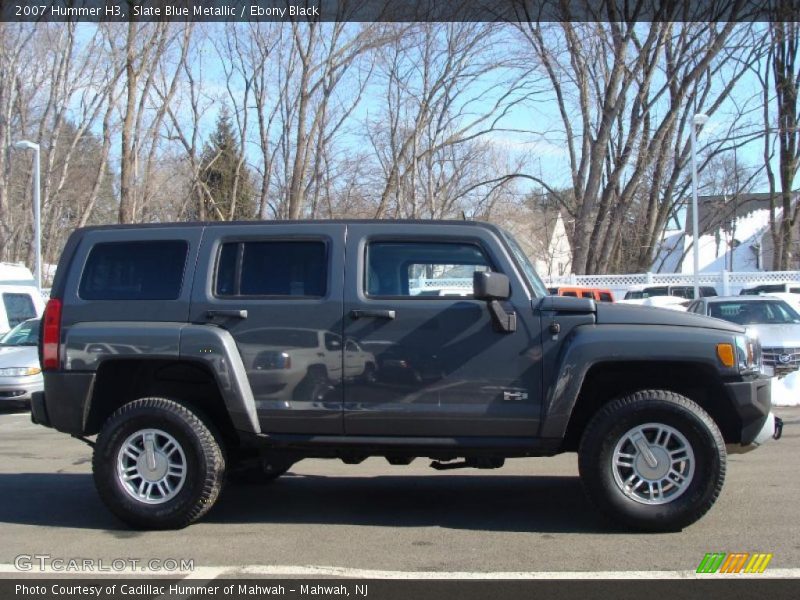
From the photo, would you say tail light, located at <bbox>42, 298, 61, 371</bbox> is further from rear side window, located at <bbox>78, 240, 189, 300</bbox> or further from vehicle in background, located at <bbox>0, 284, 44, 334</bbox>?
vehicle in background, located at <bbox>0, 284, 44, 334</bbox>

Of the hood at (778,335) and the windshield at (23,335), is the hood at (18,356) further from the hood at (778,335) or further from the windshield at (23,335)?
the hood at (778,335)

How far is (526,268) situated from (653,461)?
5.19 ft

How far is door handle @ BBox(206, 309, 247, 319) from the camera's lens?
5.75 meters

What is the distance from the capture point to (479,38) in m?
29.8

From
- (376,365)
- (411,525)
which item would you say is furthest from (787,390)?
(376,365)

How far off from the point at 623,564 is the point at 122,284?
389 centimetres

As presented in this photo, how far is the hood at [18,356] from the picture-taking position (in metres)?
12.6

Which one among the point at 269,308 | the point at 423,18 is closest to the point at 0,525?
the point at 269,308

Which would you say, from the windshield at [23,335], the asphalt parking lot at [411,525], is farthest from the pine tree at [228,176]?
the asphalt parking lot at [411,525]

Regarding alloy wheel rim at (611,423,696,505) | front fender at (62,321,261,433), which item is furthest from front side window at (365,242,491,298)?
alloy wheel rim at (611,423,696,505)

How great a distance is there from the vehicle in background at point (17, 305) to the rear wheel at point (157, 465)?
10.4 metres

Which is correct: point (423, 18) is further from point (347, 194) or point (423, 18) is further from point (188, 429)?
point (188, 429)

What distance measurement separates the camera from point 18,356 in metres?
12.8

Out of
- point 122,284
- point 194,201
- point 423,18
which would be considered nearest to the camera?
point 122,284
